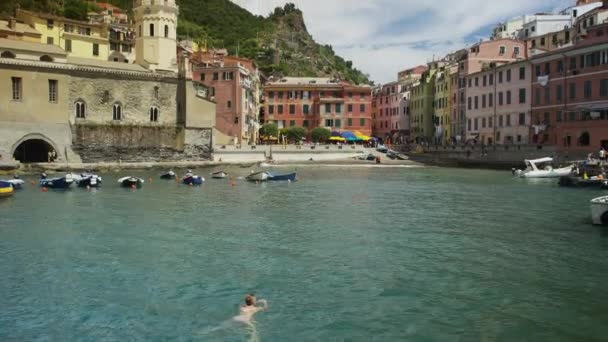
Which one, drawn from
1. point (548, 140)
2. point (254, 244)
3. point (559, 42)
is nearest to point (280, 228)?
point (254, 244)

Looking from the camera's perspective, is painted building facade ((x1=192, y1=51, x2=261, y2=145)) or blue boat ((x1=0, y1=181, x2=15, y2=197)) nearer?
blue boat ((x1=0, y1=181, x2=15, y2=197))

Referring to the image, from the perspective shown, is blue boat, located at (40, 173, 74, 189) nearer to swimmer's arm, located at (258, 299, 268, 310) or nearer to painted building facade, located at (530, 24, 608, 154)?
swimmer's arm, located at (258, 299, 268, 310)

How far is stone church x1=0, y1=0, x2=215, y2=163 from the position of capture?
186 ft

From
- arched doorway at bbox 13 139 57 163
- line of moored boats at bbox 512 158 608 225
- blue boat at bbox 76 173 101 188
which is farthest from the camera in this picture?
arched doorway at bbox 13 139 57 163

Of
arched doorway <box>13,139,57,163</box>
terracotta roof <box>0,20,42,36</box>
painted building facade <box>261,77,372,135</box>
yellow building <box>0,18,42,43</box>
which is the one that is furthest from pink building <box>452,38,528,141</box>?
terracotta roof <box>0,20,42,36</box>

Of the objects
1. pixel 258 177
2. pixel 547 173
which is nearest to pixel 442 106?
pixel 547 173

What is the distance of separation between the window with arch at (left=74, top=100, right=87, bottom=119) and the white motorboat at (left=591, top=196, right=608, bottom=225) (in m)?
53.2

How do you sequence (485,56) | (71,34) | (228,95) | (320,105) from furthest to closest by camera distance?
(320,105) → (228,95) → (71,34) → (485,56)

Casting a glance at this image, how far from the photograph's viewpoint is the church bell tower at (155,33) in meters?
70.3

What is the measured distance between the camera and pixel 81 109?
62.3 m

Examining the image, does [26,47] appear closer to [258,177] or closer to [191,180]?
[191,180]

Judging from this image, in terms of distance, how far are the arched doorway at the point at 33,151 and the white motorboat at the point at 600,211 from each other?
52819 millimetres

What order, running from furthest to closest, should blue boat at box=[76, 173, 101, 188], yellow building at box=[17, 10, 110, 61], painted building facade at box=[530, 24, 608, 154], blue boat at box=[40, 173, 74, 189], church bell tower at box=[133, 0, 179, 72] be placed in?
yellow building at box=[17, 10, 110, 61], church bell tower at box=[133, 0, 179, 72], painted building facade at box=[530, 24, 608, 154], blue boat at box=[76, 173, 101, 188], blue boat at box=[40, 173, 74, 189]

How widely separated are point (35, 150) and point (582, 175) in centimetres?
5449
